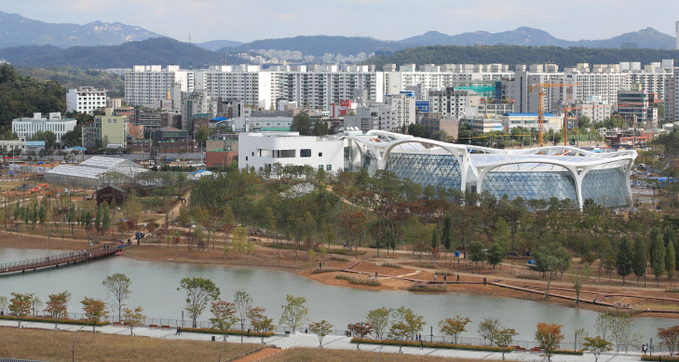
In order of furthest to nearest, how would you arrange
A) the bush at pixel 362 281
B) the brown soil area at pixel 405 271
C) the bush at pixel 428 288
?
the bush at pixel 362 281 < the bush at pixel 428 288 < the brown soil area at pixel 405 271

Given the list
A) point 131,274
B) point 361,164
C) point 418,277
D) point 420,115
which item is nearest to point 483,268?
point 418,277

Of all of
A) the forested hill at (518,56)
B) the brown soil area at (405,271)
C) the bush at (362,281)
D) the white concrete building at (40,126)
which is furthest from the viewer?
the forested hill at (518,56)

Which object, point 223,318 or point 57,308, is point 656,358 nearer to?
point 223,318

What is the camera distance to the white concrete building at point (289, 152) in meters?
45.7

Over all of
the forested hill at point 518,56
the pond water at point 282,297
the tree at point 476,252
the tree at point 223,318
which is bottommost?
the pond water at point 282,297

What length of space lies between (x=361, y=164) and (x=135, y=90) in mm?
58960

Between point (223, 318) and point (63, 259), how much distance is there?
11242mm

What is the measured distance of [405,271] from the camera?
92.7 ft

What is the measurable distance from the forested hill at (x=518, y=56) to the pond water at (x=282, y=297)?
368 ft

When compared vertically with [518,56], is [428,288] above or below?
below

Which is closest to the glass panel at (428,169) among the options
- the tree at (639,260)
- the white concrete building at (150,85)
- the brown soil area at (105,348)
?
the tree at (639,260)

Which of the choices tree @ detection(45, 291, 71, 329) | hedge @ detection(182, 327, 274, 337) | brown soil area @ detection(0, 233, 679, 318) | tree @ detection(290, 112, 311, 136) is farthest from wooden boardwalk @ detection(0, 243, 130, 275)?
tree @ detection(290, 112, 311, 136)

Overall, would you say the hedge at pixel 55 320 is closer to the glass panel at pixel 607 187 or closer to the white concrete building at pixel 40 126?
the glass panel at pixel 607 187

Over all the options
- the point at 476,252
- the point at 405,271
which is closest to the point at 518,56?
the point at 476,252
